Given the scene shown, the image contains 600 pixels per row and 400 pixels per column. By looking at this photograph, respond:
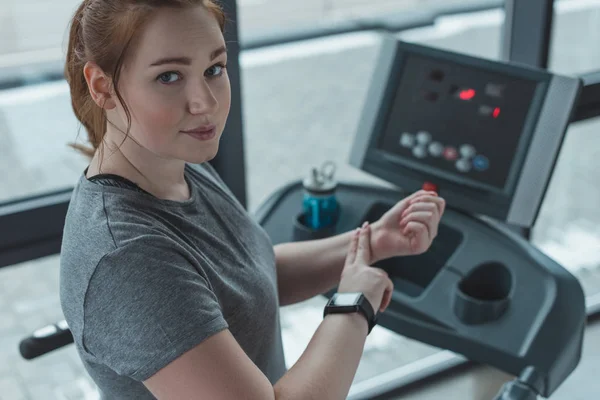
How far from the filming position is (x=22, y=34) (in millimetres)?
1866

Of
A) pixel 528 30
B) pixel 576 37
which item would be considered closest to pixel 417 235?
pixel 528 30

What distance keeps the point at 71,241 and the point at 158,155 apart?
16 centimetres

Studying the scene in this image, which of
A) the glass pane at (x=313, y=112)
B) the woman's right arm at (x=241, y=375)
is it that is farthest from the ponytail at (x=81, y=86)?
the glass pane at (x=313, y=112)

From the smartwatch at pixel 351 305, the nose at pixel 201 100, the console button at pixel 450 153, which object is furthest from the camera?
the console button at pixel 450 153

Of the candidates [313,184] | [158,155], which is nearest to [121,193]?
[158,155]

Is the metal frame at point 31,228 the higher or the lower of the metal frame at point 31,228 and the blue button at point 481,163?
the lower

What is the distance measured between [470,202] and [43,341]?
874 millimetres

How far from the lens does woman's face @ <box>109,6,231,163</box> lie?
912 millimetres

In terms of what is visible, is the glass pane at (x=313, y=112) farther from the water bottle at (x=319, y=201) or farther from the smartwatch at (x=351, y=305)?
the smartwatch at (x=351, y=305)

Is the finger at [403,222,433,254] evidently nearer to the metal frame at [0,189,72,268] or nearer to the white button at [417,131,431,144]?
the white button at [417,131,431,144]

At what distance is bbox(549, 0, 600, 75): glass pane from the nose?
234cm

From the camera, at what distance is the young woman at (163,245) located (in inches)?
33.6

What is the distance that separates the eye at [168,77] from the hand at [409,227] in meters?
0.48

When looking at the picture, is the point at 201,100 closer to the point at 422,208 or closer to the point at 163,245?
the point at 163,245
